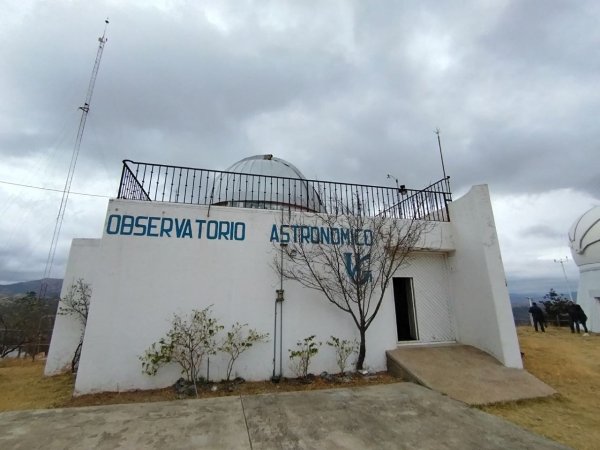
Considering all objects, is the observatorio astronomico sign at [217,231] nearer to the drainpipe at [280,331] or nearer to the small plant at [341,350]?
the drainpipe at [280,331]

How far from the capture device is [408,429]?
4.21m

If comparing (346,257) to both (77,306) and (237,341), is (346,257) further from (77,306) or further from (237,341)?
(77,306)

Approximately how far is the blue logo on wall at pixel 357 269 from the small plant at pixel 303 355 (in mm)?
1784

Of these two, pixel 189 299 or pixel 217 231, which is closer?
pixel 189 299

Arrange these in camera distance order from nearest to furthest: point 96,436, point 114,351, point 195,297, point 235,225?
point 96,436 → point 114,351 → point 195,297 → point 235,225

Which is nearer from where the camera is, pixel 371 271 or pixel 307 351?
pixel 307 351

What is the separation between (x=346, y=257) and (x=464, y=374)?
365 cm

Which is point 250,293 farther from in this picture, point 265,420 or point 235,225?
point 265,420

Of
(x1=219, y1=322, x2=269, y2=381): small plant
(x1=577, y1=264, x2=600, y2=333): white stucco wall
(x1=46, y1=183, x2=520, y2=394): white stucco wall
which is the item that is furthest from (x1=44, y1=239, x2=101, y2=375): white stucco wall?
(x1=577, y1=264, x2=600, y2=333): white stucco wall

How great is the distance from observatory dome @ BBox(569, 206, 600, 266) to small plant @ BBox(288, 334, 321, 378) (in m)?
21.5

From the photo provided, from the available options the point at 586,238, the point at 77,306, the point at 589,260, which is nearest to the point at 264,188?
the point at 77,306

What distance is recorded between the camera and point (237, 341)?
670cm

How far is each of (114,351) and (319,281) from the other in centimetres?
466

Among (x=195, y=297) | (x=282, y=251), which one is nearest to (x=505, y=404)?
(x=282, y=251)
